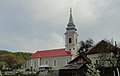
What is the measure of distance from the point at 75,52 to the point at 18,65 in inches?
1135

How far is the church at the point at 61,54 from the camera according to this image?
78294mm

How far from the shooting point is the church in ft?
257

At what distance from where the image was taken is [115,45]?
140 ft

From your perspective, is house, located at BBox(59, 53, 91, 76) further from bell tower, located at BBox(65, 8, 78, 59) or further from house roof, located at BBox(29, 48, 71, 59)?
bell tower, located at BBox(65, 8, 78, 59)

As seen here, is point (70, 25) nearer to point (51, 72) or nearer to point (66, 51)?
point (66, 51)

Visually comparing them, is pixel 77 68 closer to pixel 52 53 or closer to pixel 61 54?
pixel 61 54

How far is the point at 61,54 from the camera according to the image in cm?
7888

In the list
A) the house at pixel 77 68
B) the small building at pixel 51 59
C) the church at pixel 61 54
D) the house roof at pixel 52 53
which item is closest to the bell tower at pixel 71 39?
the church at pixel 61 54

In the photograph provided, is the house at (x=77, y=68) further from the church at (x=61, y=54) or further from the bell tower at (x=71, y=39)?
the bell tower at (x=71, y=39)

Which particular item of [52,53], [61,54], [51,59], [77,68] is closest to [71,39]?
[61,54]

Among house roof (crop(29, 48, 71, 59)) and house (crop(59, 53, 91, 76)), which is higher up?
house roof (crop(29, 48, 71, 59))

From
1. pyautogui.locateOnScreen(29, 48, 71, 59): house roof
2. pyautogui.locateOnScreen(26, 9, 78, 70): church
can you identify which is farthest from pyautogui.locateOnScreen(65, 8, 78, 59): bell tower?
pyautogui.locateOnScreen(29, 48, 71, 59): house roof

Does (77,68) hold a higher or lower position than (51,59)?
lower

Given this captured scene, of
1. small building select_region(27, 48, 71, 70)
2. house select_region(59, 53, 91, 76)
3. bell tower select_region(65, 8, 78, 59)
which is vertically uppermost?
bell tower select_region(65, 8, 78, 59)
